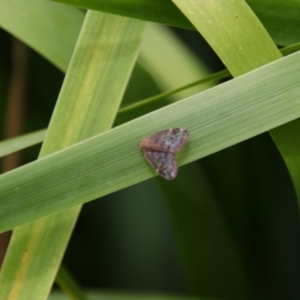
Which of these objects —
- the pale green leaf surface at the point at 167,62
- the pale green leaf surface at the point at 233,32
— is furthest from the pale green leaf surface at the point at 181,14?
the pale green leaf surface at the point at 167,62

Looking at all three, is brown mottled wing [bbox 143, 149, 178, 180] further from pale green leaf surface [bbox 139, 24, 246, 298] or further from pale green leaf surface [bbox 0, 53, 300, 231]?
pale green leaf surface [bbox 139, 24, 246, 298]

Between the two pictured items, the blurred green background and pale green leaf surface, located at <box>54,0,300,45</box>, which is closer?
pale green leaf surface, located at <box>54,0,300,45</box>

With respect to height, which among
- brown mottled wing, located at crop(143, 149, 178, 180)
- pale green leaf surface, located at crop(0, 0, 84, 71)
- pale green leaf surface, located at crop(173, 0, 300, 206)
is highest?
pale green leaf surface, located at crop(0, 0, 84, 71)

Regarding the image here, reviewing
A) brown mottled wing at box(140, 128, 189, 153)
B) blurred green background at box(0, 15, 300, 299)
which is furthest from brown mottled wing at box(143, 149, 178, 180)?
blurred green background at box(0, 15, 300, 299)

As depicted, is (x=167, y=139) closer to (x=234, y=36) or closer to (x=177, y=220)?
(x=234, y=36)

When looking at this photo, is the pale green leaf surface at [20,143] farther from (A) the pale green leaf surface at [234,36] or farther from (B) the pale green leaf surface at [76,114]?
(A) the pale green leaf surface at [234,36]

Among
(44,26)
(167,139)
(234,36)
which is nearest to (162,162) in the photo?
(167,139)

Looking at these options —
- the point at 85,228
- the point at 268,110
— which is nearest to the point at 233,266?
the point at 85,228

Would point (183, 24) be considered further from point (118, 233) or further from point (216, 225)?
point (118, 233)
